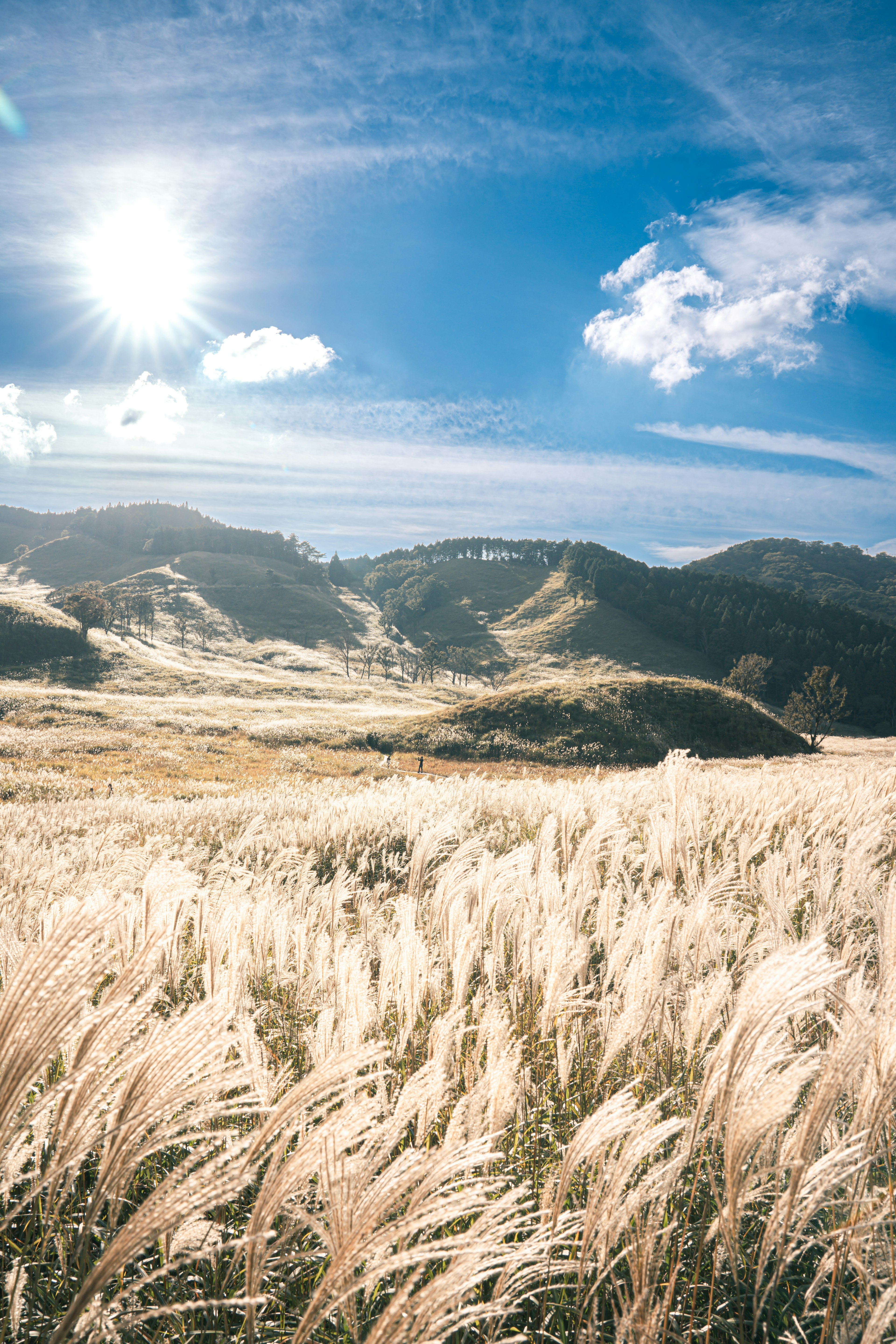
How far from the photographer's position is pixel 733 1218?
1.22 metres

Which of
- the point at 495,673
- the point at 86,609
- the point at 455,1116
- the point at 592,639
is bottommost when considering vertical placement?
the point at 495,673

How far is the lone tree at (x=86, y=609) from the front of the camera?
9050 cm

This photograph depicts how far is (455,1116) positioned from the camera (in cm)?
131

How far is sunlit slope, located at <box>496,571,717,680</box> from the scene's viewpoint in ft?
415

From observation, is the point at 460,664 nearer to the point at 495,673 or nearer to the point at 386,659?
the point at 495,673

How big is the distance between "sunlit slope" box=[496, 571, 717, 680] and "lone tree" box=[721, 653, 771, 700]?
19820mm

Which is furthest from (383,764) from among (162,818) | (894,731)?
(894,731)

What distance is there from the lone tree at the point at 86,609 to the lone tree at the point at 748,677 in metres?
99.2

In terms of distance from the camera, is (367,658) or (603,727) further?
(367,658)

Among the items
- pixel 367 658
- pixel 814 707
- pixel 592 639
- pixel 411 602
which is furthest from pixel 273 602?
pixel 814 707

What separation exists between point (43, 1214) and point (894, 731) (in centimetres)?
13419

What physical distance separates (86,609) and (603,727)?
8574 centimetres

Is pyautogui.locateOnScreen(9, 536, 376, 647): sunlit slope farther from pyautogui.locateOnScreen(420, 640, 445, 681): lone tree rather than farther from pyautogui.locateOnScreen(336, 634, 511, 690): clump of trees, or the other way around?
pyautogui.locateOnScreen(420, 640, 445, 681): lone tree

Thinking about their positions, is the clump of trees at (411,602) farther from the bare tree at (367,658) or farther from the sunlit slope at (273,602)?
the bare tree at (367,658)
